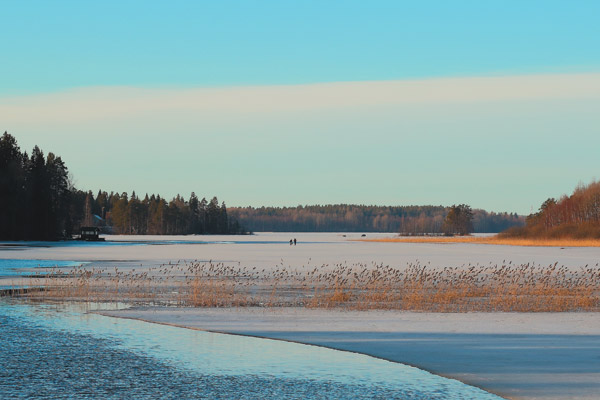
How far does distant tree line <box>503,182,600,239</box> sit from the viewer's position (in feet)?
343

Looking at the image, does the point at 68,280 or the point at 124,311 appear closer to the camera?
the point at 124,311

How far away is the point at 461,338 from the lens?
15406 mm

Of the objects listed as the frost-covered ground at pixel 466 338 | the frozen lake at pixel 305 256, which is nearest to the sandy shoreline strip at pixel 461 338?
the frost-covered ground at pixel 466 338

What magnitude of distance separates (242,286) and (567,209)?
137 meters

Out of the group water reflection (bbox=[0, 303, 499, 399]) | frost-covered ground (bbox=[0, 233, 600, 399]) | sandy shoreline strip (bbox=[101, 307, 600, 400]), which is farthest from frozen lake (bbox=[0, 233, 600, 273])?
water reflection (bbox=[0, 303, 499, 399])

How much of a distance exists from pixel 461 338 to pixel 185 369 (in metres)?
6.28

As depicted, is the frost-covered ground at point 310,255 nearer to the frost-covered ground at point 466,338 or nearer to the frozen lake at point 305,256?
the frozen lake at point 305,256

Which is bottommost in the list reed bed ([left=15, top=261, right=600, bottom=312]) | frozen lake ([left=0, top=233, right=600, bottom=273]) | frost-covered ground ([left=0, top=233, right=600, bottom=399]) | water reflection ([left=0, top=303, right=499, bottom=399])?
water reflection ([left=0, top=303, right=499, bottom=399])

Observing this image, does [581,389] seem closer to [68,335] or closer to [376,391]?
[376,391]

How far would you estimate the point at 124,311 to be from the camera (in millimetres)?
20109

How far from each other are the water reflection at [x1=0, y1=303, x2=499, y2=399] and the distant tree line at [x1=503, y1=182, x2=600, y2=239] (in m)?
92.7

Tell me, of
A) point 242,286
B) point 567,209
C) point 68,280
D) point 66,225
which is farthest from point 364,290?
point 567,209

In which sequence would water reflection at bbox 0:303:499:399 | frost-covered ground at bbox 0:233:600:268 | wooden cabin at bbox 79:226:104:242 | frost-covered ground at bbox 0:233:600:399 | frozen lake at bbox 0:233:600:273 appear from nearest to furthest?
water reflection at bbox 0:303:499:399 < frost-covered ground at bbox 0:233:600:399 < frozen lake at bbox 0:233:600:273 < frost-covered ground at bbox 0:233:600:268 < wooden cabin at bbox 79:226:104:242

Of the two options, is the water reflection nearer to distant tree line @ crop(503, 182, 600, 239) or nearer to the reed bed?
the reed bed
